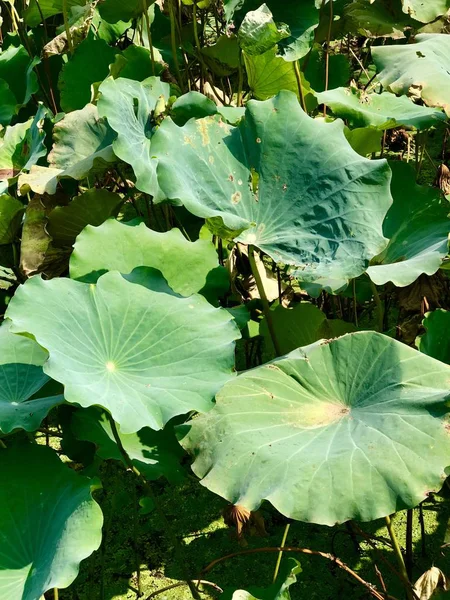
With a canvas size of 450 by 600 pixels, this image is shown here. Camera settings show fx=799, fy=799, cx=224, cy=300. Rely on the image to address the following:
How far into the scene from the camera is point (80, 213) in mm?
2070

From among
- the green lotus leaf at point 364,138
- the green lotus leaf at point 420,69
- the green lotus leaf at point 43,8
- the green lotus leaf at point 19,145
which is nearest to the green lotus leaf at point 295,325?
the green lotus leaf at point 364,138

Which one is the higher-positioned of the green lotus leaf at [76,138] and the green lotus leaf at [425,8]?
the green lotus leaf at [425,8]

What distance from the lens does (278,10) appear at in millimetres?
2580

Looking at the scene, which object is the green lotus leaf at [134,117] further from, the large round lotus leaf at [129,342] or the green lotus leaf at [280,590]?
the green lotus leaf at [280,590]

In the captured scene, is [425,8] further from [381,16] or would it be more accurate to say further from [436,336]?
[436,336]

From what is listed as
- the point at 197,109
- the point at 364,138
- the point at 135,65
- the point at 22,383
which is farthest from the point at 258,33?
the point at 22,383

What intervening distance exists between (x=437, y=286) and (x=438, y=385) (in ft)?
1.58

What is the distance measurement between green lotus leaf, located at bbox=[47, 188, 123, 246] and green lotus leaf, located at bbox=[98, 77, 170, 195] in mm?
168

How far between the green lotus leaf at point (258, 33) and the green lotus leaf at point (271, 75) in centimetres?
14

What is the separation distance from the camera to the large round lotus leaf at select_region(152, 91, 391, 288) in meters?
1.69

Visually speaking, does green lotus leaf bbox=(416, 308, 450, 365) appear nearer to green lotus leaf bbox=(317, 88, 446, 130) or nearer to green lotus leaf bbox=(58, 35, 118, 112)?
green lotus leaf bbox=(317, 88, 446, 130)

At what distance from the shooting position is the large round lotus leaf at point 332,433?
1295mm

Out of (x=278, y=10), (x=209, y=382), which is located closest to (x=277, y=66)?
(x=278, y=10)

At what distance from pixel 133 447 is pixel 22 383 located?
0.85 feet
